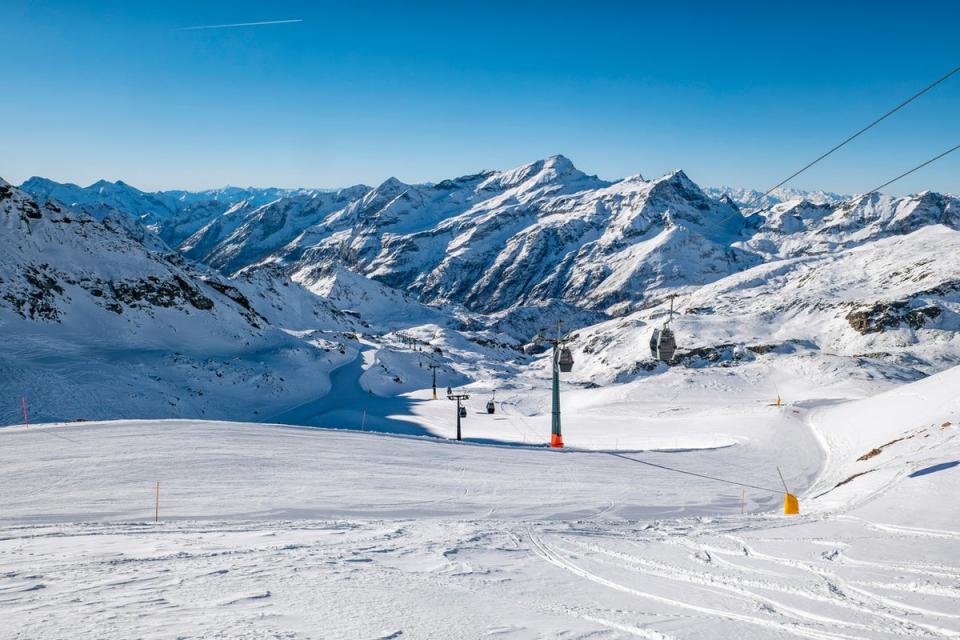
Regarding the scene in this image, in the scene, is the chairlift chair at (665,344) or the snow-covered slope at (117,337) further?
the snow-covered slope at (117,337)

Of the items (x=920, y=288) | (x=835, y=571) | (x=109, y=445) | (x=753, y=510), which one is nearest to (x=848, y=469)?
(x=753, y=510)

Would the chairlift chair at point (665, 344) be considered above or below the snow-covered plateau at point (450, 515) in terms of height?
above

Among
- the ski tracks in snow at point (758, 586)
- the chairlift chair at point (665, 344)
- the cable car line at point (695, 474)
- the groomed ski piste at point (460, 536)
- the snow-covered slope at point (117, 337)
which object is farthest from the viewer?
→ the snow-covered slope at point (117, 337)

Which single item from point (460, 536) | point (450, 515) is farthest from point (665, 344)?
point (460, 536)

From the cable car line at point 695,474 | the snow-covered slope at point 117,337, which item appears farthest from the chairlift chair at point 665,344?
the snow-covered slope at point 117,337

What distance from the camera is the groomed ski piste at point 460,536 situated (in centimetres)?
667

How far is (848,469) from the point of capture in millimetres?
22359

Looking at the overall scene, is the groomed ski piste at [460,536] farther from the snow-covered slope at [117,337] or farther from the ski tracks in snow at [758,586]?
the snow-covered slope at [117,337]

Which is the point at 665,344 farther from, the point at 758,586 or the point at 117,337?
the point at 117,337

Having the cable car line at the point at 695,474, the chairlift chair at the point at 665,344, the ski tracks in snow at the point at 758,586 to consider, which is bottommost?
the cable car line at the point at 695,474

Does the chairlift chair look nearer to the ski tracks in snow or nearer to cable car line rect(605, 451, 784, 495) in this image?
cable car line rect(605, 451, 784, 495)

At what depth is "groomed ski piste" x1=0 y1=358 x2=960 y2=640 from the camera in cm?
667

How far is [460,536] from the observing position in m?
11.2

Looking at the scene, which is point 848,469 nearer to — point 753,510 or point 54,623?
point 753,510
